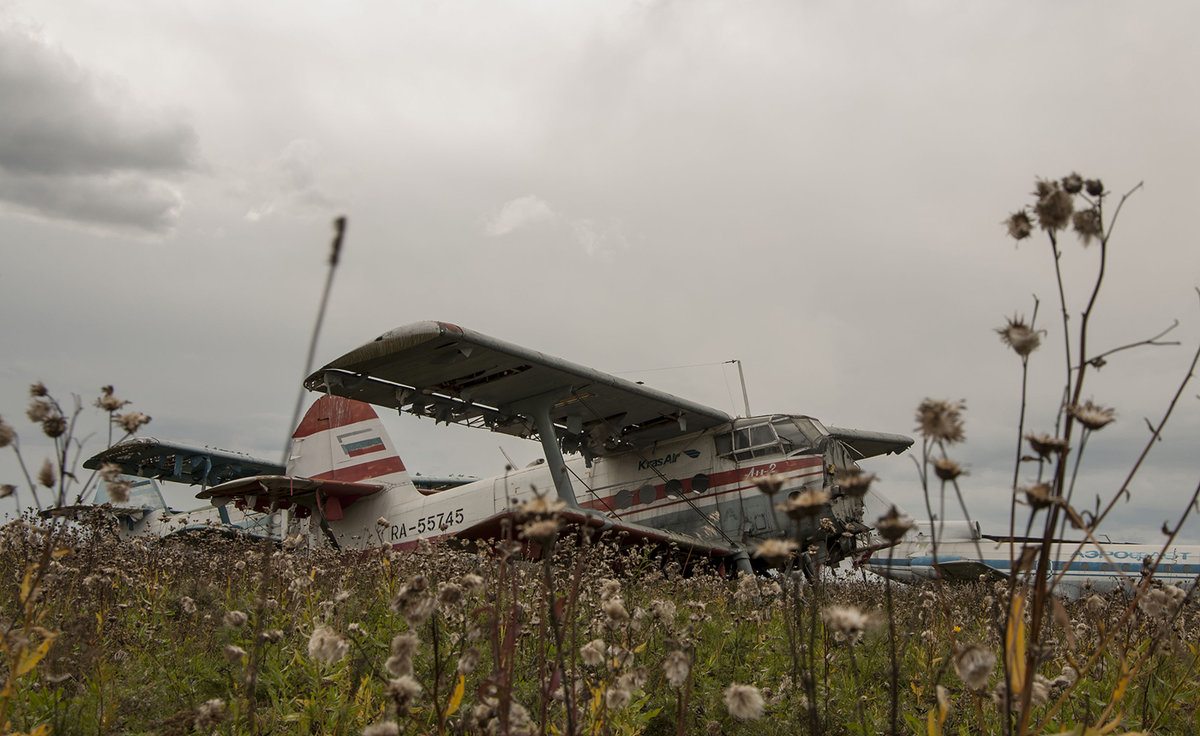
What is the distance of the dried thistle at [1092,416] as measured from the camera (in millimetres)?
1688

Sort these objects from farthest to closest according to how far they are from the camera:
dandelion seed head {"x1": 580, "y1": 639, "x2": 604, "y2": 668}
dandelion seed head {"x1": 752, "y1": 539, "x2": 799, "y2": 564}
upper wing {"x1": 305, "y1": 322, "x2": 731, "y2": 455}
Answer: upper wing {"x1": 305, "y1": 322, "x2": 731, "y2": 455}
dandelion seed head {"x1": 580, "y1": 639, "x2": 604, "y2": 668}
dandelion seed head {"x1": 752, "y1": 539, "x2": 799, "y2": 564}

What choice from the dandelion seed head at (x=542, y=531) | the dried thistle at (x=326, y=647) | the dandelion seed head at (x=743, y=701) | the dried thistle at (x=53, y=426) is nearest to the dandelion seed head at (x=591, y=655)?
the dandelion seed head at (x=743, y=701)

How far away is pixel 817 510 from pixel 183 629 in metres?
4.68

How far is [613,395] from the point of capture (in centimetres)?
1441

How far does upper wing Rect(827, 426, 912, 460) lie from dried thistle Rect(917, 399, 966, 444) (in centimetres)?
1682

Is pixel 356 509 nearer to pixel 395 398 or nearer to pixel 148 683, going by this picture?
pixel 395 398

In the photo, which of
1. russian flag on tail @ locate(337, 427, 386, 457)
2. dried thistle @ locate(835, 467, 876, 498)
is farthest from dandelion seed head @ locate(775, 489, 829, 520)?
russian flag on tail @ locate(337, 427, 386, 457)

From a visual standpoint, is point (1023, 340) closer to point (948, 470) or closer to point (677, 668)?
point (948, 470)

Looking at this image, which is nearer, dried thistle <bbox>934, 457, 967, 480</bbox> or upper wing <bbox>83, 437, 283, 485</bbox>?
dried thistle <bbox>934, 457, 967, 480</bbox>

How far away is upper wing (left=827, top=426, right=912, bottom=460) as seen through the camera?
59.7ft

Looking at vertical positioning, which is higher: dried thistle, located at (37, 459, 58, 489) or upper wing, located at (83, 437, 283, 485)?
upper wing, located at (83, 437, 283, 485)

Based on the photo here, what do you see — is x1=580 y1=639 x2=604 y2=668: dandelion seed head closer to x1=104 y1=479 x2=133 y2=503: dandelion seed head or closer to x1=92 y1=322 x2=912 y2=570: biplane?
x1=104 y1=479 x2=133 y2=503: dandelion seed head

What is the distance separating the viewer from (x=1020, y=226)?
6.18 ft

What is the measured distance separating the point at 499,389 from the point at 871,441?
32.8ft
